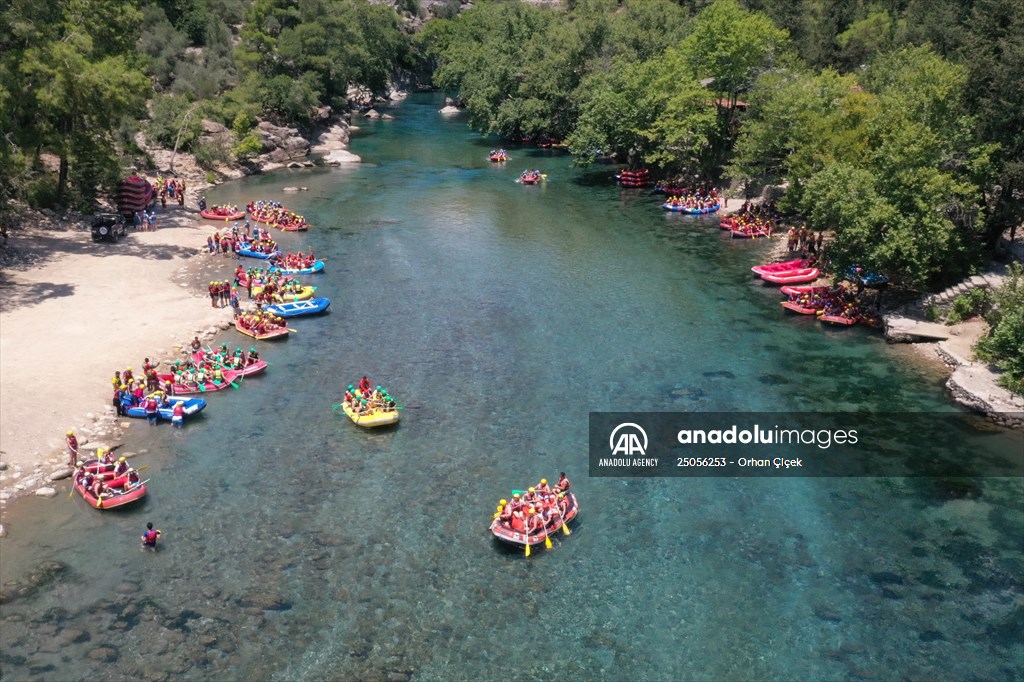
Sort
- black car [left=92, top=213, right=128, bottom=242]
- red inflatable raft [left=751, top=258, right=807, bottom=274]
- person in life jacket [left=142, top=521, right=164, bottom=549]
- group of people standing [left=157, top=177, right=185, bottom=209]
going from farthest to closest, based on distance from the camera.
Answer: group of people standing [left=157, top=177, right=185, bottom=209], black car [left=92, top=213, right=128, bottom=242], red inflatable raft [left=751, top=258, right=807, bottom=274], person in life jacket [left=142, top=521, right=164, bottom=549]

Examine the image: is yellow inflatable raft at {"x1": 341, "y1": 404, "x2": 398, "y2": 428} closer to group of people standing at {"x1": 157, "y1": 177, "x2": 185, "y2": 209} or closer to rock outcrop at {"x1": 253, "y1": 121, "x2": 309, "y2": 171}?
group of people standing at {"x1": 157, "y1": 177, "x2": 185, "y2": 209}

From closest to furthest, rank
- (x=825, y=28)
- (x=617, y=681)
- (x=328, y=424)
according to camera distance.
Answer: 1. (x=617, y=681)
2. (x=328, y=424)
3. (x=825, y=28)

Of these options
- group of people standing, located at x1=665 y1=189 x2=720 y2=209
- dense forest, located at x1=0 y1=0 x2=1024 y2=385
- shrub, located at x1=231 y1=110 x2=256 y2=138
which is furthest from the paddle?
shrub, located at x1=231 y1=110 x2=256 y2=138

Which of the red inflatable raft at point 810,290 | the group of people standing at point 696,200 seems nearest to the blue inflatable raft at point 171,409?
the red inflatable raft at point 810,290

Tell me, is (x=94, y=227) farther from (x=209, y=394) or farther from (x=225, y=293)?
(x=209, y=394)

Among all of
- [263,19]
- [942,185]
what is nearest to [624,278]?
[942,185]

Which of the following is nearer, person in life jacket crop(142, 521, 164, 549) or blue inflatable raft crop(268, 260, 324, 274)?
person in life jacket crop(142, 521, 164, 549)

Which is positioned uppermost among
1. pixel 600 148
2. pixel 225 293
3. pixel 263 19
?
pixel 263 19
